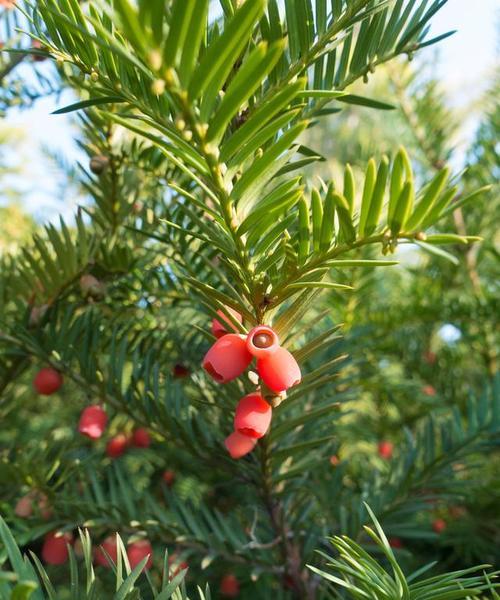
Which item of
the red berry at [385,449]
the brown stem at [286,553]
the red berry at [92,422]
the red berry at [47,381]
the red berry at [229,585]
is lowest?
the red berry at [385,449]

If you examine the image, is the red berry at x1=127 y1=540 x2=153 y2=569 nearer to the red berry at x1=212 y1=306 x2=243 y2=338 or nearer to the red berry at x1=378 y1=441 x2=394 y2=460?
the red berry at x1=212 y1=306 x2=243 y2=338

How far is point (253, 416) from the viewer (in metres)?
0.36

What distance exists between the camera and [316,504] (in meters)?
0.61

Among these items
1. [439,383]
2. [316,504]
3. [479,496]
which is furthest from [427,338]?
[316,504]

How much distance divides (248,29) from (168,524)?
1.30ft

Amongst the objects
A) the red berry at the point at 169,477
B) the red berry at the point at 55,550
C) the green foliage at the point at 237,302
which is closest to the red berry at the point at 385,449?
the green foliage at the point at 237,302

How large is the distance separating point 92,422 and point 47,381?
2.1 inches

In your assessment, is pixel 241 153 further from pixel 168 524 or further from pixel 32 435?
pixel 32 435

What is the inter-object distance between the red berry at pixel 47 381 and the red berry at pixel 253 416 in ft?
Result: 0.71

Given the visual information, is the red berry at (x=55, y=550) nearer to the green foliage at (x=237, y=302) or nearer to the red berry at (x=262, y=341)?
the green foliage at (x=237, y=302)

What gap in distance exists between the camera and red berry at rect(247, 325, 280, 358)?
0.34m

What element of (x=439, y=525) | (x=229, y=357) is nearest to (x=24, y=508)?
(x=229, y=357)

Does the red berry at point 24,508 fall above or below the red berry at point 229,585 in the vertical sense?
above

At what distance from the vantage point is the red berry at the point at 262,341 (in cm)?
34
